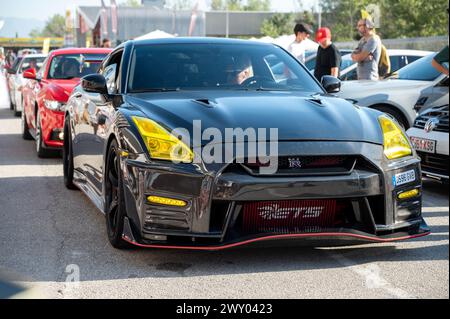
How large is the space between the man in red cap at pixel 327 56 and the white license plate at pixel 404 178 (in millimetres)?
6361

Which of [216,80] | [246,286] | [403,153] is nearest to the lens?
[246,286]

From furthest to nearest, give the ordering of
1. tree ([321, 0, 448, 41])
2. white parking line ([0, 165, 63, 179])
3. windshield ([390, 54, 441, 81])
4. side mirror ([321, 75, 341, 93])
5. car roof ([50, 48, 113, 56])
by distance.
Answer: tree ([321, 0, 448, 41]) → car roof ([50, 48, 113, 56]) → windshield ([390, 54, 441, 81]) → white parking line ([0, 165, 63, 179]) → side mirror ([321, 75, 341, 93])

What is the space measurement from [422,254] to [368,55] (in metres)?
6.67

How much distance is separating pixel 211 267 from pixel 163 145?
0.78 meters

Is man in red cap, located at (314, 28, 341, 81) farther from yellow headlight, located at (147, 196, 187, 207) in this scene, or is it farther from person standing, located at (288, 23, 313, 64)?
yellow headlight, located at (147, 196, 187, 207)

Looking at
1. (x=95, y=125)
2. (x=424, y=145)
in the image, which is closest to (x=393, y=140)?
(x=95, y=125)

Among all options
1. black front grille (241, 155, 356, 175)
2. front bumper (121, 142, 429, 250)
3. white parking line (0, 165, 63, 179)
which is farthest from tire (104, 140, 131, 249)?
white parking line (0, 165, 63, 179)

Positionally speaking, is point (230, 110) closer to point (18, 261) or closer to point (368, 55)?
point (18, 261)

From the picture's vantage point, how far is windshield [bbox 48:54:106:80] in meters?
11.4

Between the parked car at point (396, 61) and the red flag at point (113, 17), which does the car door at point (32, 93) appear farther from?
the red flag at point (113, 17)

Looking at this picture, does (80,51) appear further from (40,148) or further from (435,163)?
→ (435,163)

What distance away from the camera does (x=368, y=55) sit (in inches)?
454

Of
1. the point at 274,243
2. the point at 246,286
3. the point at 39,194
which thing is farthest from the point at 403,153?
the point at 39,194

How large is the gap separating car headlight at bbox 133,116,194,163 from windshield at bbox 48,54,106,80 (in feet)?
21.5
